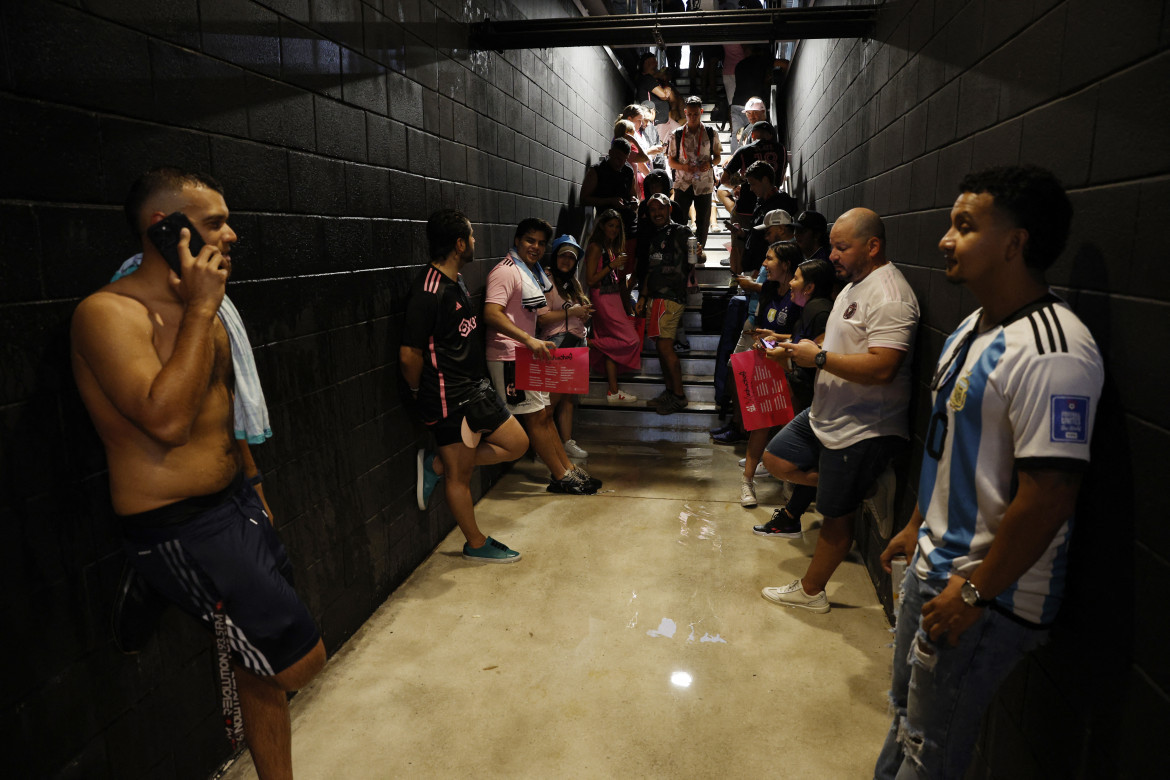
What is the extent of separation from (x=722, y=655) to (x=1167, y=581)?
2.00m

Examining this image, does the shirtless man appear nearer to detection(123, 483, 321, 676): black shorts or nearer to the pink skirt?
detection(123, 483, 321, 676): black shorts

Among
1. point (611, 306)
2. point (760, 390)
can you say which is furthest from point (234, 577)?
point (611, 306)

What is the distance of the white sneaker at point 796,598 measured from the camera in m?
3.45

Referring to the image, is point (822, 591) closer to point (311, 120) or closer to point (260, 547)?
point (260, 547)

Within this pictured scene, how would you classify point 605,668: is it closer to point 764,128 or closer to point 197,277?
point 197,277

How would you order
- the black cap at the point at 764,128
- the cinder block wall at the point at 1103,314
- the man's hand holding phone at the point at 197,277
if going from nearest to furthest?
the cinder block wall at the point at 1103,314
the man's hand holding phone at the point at 197,277
the black cap at the point at 764,128

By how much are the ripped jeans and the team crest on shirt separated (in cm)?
42

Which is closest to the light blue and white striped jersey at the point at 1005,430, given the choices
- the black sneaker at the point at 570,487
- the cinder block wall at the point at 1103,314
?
the cinder block wall at the point at 1103,314

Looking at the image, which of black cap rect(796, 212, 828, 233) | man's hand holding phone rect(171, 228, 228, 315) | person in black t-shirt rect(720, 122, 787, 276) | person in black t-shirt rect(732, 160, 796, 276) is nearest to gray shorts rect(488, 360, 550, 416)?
black cap rect(796, 212, 828, 233)

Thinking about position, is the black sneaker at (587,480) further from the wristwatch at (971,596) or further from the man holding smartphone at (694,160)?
the man holding smartphone at (694,160)

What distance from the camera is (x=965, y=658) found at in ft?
5.21

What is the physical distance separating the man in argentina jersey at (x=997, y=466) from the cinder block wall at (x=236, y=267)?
2069 millimetres

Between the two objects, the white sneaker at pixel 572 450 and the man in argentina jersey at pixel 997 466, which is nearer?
the man in argentina jersey at pixel 997 466

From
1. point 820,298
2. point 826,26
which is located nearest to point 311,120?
point 820,298
